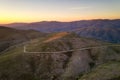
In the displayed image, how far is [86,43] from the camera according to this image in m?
116

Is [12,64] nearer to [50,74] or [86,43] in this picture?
[50,74]

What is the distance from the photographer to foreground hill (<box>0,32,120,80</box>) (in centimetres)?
8745

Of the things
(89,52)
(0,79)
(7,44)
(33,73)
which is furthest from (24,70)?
(7,44)

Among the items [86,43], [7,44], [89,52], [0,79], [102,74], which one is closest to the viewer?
[102,74]

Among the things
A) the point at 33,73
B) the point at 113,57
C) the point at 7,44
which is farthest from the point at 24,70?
the point at 7,44

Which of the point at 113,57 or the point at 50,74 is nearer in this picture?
the point at 50,74

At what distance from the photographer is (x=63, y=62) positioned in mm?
96812

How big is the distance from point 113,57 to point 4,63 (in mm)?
56662

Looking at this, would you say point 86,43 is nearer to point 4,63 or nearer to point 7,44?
point 4,63

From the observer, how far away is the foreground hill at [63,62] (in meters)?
87.4

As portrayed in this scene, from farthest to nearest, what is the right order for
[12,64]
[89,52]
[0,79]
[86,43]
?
[86,43] → [89,52] → [12,64] → [0,79]

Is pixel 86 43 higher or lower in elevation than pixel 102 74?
higher

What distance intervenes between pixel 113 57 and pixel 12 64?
52.5 m

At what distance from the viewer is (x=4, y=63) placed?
98.1m
